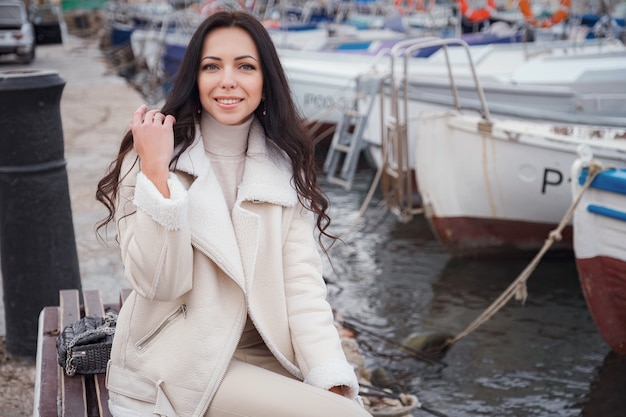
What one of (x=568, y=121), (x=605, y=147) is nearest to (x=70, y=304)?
(x=605, y=147)

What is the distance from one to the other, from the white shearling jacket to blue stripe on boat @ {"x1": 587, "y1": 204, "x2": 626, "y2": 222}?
135 inches

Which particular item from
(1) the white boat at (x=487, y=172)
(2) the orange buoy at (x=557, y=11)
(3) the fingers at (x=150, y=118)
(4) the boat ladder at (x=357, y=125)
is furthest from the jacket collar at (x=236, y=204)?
(2) the orange buoy at (x=557, y=11)

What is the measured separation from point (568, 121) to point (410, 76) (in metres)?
2.52

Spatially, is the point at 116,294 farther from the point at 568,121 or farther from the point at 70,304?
the point at 568,121

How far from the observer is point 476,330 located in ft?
19.9

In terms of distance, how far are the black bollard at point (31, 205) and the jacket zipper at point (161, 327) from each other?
5.98 feet

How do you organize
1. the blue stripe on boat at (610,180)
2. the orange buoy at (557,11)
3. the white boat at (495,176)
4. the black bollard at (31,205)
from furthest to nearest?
the orange buoy at (557,11)
the white boat at (495,176)
the blue stripe on boat at (610,180)
the black bollard at (31,205)

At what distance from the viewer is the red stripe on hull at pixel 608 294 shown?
5.21 metres

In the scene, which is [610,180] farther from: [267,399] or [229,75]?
[267,399]

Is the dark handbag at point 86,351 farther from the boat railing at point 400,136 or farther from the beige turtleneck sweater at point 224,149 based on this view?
the boat railing at point 400,136

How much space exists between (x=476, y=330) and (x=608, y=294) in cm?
110

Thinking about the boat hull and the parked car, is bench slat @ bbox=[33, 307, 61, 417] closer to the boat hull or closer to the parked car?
the boat hull

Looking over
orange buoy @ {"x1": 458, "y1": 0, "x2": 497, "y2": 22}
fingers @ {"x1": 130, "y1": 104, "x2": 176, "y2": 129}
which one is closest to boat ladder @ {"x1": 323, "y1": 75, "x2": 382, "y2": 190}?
orange buoy @ {"x1": 458, "y1": 0, "x2": 497, "y2": 22}

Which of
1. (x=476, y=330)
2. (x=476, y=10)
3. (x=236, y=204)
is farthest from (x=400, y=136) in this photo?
(x=476, y=10)
